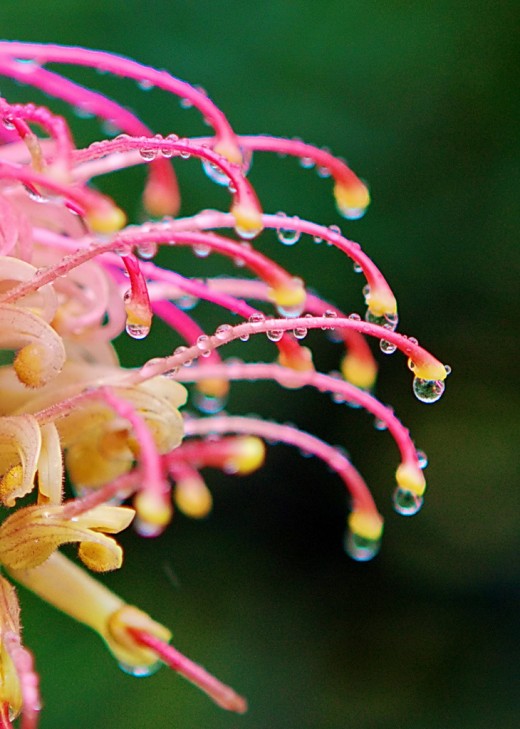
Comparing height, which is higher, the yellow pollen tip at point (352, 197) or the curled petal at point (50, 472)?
the yellow pollen tip at point (352, 197)

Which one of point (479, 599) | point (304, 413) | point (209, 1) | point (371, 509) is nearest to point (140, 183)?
point (209, 1)

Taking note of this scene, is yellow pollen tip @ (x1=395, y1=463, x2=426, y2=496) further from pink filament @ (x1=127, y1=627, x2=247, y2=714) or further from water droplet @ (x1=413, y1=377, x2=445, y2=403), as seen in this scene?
pink filament @ (x1=127, y1=627, x2=247, y2=714)

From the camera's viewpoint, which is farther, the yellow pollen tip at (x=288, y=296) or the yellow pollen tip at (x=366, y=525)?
the yellow pollen tip at (x=366, y=525)

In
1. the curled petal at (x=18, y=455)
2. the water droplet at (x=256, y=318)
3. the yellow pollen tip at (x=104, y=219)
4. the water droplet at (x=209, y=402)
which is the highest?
the water droplet at (x=209, y=402)

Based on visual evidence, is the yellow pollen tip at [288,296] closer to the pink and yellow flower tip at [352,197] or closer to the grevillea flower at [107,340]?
the grevillea flower at [107,340]

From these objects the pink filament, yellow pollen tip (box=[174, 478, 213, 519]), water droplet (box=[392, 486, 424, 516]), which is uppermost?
yellow pollen tip (box=[174, 478, 213, 519])

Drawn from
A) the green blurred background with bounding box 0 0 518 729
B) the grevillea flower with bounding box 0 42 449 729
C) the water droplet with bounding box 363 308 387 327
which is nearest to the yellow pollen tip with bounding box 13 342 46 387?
the grevillea flower with bounding box 0 42 449 729

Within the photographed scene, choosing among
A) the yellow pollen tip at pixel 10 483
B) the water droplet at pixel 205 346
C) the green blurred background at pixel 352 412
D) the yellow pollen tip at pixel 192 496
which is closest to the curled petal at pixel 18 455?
the yellow pollen tip at pixel 10 483
